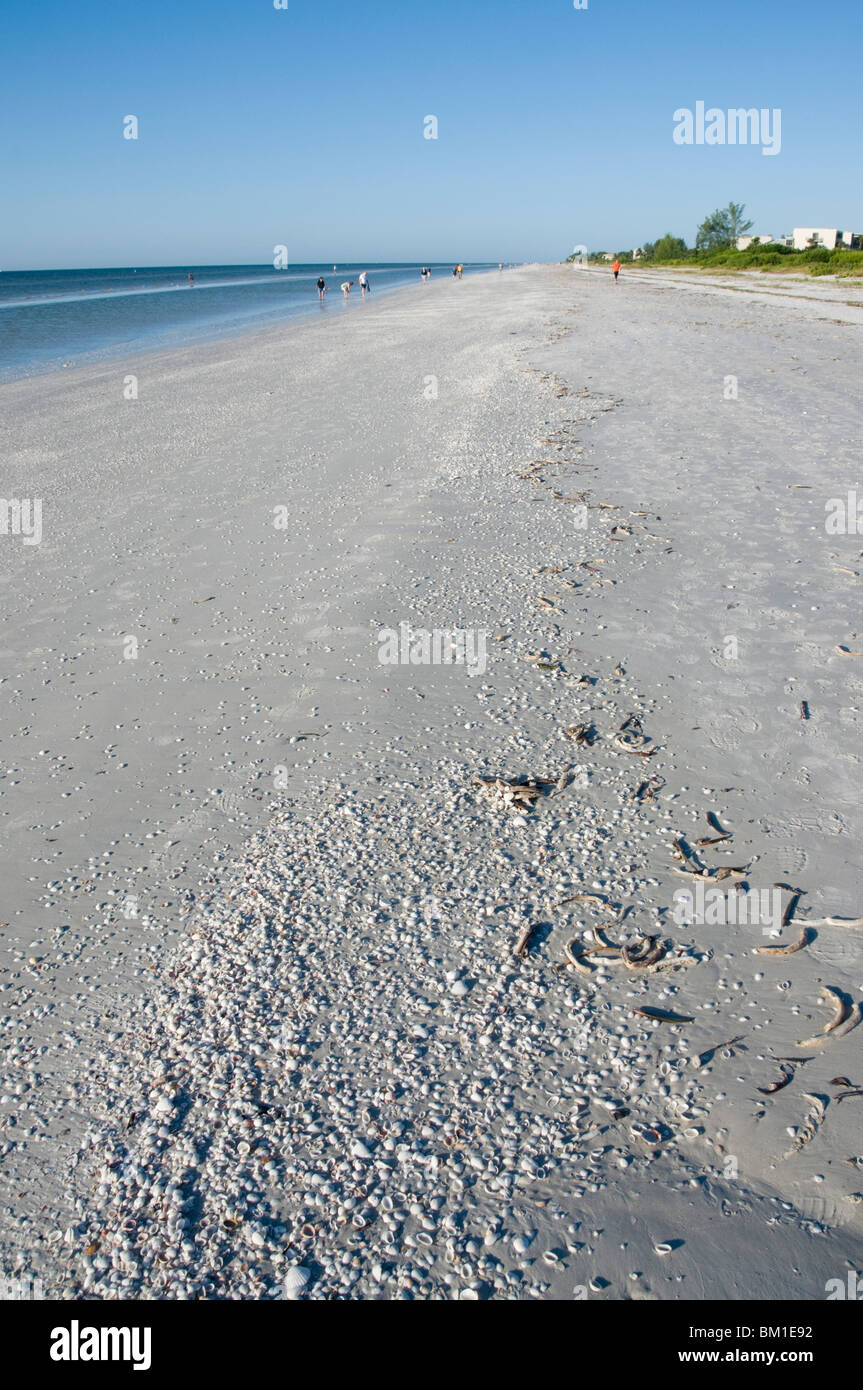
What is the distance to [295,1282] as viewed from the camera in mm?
2531

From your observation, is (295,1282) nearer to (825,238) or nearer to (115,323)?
(115,323)

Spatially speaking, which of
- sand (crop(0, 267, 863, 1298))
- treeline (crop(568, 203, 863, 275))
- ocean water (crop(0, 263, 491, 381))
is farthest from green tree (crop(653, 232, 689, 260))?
sand (crop(0, 267, 863, 1298))

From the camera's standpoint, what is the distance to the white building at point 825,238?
94.2 m

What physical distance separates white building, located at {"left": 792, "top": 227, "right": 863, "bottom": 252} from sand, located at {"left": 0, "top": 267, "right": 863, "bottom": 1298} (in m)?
107

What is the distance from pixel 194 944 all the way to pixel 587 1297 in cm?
218

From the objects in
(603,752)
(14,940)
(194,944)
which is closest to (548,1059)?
(194,944)

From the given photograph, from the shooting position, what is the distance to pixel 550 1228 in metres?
2.64

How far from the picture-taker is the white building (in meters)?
94.2

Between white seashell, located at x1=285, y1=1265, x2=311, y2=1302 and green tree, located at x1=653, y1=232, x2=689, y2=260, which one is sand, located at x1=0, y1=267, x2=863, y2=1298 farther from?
green tree, located at x1=653, y1=232, x2=689, y2=260

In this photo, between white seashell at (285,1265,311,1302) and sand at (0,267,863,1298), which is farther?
sand at (0,267,863,1298)

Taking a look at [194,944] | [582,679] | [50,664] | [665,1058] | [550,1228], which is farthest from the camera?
[50,664]

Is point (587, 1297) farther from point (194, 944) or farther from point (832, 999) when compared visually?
point (194, 944)

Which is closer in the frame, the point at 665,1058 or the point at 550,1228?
the point at 550,1228
